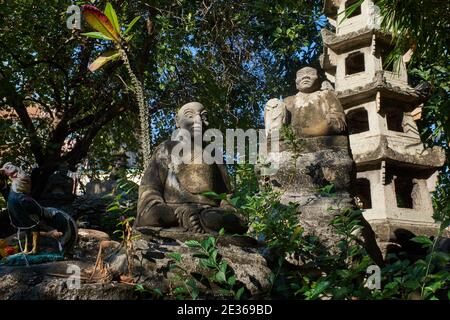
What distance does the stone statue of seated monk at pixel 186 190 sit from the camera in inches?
166

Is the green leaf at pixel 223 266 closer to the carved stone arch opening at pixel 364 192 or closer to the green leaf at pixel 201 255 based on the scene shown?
the green leaf at pixel 201 255

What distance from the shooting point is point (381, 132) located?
1133cm

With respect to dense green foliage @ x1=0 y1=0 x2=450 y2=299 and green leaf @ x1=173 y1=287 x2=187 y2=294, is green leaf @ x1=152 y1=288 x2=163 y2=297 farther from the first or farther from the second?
dense green foliage @ x1=0 y1=0 x2=450 y2=299

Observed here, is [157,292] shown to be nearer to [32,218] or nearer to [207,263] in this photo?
[207,263]

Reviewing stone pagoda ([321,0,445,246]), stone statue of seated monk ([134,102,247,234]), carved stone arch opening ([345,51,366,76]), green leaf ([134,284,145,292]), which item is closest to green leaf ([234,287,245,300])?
green leaf ([134,284,145,292])

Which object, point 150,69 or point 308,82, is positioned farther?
point 150,69

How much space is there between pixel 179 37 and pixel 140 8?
1.59 m

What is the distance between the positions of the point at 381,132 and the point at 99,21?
26.6ft

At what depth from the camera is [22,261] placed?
3.30 metres

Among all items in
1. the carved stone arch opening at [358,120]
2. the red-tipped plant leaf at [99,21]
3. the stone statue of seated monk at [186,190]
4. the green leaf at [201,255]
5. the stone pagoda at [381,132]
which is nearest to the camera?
the green leaf at [201,255]

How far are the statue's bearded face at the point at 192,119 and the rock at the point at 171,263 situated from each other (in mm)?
1337

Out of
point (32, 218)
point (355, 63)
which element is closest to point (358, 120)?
point (355, 63)

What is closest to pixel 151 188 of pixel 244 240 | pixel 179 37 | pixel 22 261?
pixel 244 240

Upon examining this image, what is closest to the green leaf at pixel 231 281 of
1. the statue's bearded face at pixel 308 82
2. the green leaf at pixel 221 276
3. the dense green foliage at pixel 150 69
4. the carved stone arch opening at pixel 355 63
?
the green leaf at pixel 221 276
